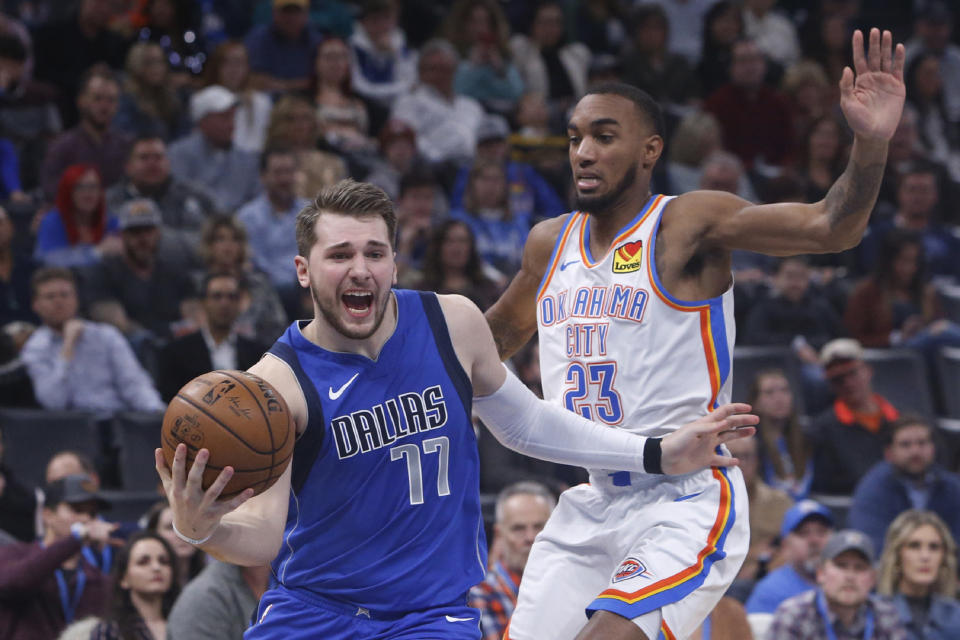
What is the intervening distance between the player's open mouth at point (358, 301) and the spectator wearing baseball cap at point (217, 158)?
658cm

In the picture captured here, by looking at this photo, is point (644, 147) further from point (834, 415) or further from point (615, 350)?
point (834, 415)

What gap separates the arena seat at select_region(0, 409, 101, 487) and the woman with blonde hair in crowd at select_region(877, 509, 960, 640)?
A: 438 cm

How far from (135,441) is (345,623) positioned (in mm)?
4553

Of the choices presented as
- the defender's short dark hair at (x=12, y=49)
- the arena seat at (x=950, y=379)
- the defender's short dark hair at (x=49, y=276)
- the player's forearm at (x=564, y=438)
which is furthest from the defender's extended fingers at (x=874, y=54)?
the defender's short dark hair at (x=12, y=49)

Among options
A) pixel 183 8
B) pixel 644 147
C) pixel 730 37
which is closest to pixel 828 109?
pixel 730 37

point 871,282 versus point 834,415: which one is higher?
point 871,282

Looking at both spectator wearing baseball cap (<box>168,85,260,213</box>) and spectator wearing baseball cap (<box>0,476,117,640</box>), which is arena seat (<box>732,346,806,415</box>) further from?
spectator wearing baseball cap (<box>0,476,117,640</box>)

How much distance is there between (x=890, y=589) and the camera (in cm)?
753

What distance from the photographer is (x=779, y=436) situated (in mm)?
9000

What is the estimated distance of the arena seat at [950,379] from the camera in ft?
34.4

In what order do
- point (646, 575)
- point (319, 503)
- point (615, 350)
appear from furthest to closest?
point (615, 350) → point (646, 575) → point (319, 503)

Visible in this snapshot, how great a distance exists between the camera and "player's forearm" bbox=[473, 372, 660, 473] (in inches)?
174

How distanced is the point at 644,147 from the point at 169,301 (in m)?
4.95

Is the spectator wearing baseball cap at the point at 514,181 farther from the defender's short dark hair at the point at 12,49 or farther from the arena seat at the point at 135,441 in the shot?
the arena seat at the point at 135,441
